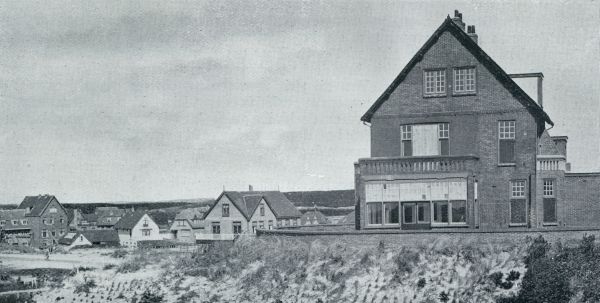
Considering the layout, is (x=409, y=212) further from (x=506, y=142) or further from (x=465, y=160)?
(x=506, y=142)

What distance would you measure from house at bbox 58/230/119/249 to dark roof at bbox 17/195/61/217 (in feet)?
37.9

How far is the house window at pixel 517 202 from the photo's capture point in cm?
3469

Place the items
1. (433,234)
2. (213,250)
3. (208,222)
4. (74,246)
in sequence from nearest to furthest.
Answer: (433,234), (213,250), (208,222), (74,246)

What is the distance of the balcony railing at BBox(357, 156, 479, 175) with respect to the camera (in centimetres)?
3338

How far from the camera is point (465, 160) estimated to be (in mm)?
33312

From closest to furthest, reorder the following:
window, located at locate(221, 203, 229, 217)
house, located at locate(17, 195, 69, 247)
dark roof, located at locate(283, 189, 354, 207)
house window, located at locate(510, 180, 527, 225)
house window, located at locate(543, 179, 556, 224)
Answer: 1. house window, located at locate(510, 180, 527, 225)
2. house window, located at locate(543, 179, 556, 224)
3. window, located at locate(221, 203, 229, 217)
4. house, located at locate(17, 195, 69, 247)
5. dark roof, located at locate(283, 189, 354, 207)

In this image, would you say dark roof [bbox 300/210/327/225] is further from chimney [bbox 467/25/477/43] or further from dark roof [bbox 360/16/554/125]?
chimney [bbox 467/25/477/43]

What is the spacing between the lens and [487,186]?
34875 mm

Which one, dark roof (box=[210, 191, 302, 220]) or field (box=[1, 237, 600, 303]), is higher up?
dark roof (box=[210, 191, 302, 220])

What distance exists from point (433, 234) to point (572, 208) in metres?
10.4

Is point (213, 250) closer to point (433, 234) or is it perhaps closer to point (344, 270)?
point (344, 270)

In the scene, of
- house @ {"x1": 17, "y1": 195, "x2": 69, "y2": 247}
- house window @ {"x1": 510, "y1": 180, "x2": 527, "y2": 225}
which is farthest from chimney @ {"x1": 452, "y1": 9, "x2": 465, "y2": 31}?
house @ {"x1": 17, "y1": 195, "x2": 69, "y2": 247}

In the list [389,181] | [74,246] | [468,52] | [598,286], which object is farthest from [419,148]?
[74,246]

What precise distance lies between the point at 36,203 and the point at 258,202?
48135 mm
